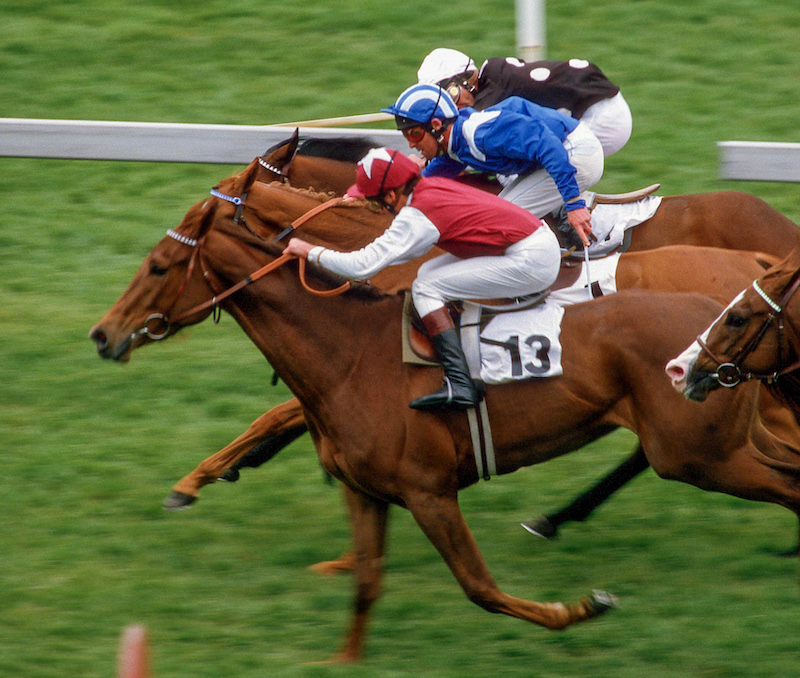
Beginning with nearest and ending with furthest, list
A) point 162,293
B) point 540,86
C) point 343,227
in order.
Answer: point 162,293
point 343,227
point 540,86

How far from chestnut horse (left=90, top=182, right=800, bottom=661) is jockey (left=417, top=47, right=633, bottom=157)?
179 cm

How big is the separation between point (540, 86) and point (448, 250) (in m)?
1.96

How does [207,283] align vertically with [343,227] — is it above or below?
above

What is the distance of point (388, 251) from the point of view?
16.4 feet

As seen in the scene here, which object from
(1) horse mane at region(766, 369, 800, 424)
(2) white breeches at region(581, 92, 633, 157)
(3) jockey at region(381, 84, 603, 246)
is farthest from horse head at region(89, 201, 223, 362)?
(2) white breeches at region(581, 92, 633, 157)

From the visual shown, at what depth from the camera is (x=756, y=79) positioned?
11.3 metres

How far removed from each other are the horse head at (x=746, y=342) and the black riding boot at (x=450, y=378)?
818 mm

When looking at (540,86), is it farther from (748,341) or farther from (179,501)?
(179,501)

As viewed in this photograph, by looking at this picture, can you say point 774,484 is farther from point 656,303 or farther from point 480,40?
point 480,40

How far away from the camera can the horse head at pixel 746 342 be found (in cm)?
479

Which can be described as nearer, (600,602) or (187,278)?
(600,602)

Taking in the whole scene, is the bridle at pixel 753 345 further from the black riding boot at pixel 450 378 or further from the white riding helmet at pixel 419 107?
the white riding helmet at pixel 419 107

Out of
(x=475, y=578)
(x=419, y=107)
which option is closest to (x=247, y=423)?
(x=419, y=107)

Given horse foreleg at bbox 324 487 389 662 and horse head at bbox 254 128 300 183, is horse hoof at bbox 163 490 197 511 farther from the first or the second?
horse head at bbox 254 128 300 183
